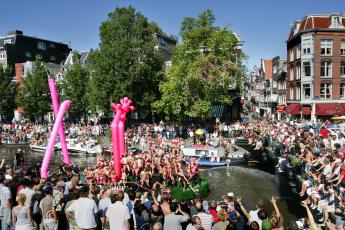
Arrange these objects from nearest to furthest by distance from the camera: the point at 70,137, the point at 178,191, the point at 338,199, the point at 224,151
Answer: the point at 338,199 → the point at 178,191 → the point at 224,151 → the point at 70,137

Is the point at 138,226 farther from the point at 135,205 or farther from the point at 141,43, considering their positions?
the point at 141,43

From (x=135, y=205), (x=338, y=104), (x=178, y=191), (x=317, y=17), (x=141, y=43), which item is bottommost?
(x=178, y=191)

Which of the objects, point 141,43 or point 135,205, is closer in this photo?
point 135,205

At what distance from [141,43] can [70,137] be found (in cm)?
1483

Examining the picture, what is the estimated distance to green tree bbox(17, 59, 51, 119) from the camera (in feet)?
185

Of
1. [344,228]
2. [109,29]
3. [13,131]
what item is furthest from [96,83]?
[344,228]

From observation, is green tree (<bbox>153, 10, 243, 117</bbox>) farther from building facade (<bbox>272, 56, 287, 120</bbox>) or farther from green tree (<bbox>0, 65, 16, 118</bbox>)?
green tree (<bbox>0, 65, 16, 118</bbox>)

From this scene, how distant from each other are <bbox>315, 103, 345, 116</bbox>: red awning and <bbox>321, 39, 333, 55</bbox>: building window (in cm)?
664

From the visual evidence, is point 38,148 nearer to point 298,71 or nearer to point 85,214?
point 298,71

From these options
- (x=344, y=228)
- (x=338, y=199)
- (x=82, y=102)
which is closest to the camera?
(x=344, y=228)

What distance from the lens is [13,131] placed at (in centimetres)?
5041

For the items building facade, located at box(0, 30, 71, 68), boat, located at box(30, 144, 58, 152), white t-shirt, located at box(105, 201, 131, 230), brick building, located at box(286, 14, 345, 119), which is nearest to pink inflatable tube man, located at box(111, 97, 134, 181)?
white t-shirt, located at box(105, 201, 131, 230)

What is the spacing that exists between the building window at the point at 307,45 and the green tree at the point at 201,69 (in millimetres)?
11814

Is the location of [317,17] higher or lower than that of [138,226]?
higher
